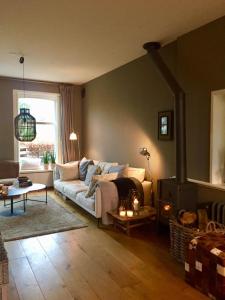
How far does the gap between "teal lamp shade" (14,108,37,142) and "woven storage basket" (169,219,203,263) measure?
2.67 m

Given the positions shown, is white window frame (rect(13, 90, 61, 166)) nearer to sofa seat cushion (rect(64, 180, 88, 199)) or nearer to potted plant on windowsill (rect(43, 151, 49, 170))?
potted plant on windowsill (rect(43, 151, 49, 170))

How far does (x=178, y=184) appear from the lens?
3115 millimetres

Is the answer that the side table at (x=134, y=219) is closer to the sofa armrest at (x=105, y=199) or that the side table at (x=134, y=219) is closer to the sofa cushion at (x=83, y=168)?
the sofa armrest at (x=105, y=199)

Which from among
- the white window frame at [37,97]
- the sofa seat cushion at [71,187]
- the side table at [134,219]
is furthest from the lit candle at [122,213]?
the white window frame at [37,97]

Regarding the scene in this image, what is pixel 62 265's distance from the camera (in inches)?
108

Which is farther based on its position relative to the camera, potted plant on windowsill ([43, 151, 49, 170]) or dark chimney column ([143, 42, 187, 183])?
potted plant on windowsill ([43, 151, 49, 170])

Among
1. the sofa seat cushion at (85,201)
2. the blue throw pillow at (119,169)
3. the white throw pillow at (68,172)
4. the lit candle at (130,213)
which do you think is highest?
the blue throw pillow at (119,169)

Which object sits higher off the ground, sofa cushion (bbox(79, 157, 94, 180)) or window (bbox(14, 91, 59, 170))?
window (bbox(14, 91, 59, 170))

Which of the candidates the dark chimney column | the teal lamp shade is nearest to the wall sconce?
the dark chimney column

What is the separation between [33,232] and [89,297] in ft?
5.42

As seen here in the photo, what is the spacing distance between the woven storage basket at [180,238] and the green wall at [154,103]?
28.9 inches

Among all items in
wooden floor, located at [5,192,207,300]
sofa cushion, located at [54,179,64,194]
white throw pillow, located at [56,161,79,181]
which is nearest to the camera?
wooden floor, located at [5,192,207,300]

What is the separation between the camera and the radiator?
2.84m

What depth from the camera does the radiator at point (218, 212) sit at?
284 centimetres
